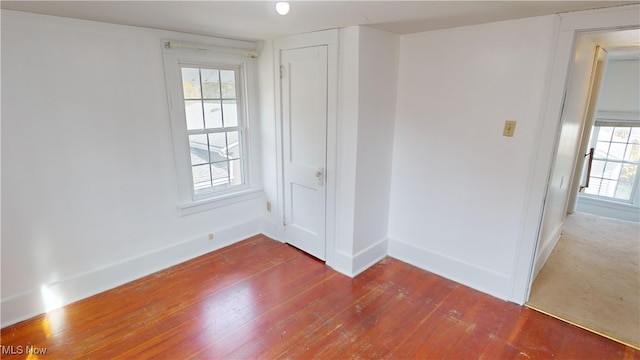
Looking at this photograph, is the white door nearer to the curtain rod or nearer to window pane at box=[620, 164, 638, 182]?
the curtain rod

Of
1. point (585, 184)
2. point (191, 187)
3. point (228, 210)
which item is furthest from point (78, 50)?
point (585, 184)

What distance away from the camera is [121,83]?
8.22 ft

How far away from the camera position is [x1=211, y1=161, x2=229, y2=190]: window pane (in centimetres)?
330

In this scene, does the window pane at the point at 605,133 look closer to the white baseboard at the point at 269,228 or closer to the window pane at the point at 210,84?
the white baseboard at the point at 269,228

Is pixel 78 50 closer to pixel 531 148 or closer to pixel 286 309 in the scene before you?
pixel 286 309

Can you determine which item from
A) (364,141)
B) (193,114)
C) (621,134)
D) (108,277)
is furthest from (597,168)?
(108,277)

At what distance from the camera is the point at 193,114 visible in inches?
118

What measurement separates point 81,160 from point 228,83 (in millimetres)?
1470

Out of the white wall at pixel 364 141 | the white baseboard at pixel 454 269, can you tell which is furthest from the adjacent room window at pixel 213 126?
the white baseboard at pixel 454 269

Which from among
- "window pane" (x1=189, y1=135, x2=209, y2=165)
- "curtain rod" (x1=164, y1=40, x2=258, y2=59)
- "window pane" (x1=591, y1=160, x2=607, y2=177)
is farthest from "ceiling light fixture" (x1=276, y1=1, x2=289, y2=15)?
"window pane" (x1=591, y1=160, x2=607, y2=177)

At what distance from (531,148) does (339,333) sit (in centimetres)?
189

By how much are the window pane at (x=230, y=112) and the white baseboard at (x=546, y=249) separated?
123 inches

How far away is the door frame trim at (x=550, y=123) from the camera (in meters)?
1.88

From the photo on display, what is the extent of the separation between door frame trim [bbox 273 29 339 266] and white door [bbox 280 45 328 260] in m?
0.04
